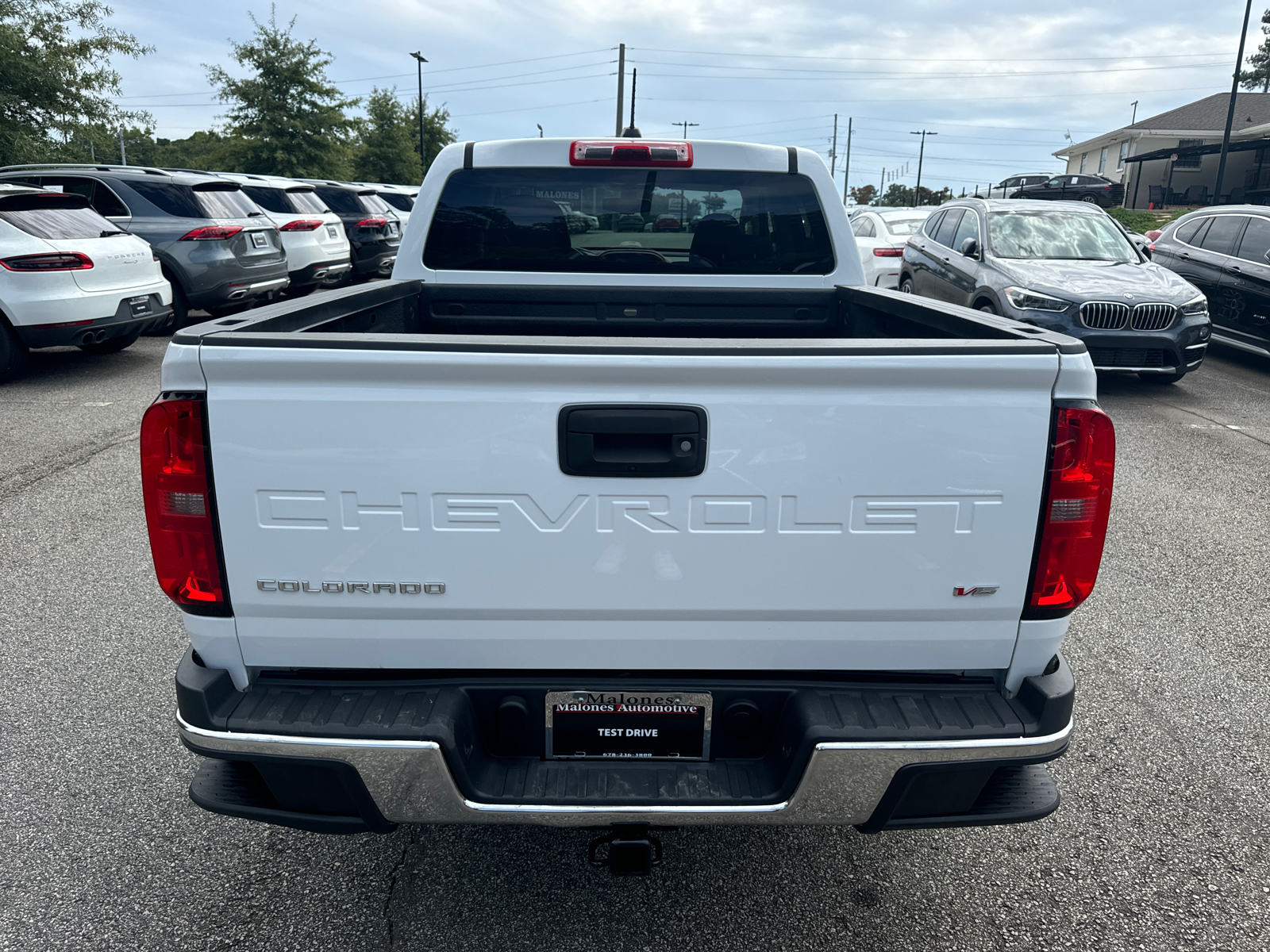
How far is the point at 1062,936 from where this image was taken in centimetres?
238

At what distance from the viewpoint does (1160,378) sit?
10.2 metres

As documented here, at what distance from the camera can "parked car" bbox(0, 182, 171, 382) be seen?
824 centimetres

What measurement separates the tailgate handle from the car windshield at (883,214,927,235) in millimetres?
14022

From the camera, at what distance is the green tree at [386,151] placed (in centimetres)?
4362

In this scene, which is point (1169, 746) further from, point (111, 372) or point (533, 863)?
point (111, 372)

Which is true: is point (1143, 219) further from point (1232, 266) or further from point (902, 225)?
point (1232, 266)

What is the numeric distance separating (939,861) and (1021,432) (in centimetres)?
148

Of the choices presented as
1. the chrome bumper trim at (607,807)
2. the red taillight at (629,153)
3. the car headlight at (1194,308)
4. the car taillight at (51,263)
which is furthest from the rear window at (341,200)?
the chrome bumper trim at (607,807)

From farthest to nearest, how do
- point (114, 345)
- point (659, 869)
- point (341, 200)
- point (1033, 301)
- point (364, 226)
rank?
point (341, 200)
point (364, 226)
point (114, 345)
point (1033, 301)
point (659, 869)

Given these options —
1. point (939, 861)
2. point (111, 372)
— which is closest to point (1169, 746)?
point (939, 861)

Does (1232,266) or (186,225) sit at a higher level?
(186,225)

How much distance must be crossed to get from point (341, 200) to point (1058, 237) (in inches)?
477

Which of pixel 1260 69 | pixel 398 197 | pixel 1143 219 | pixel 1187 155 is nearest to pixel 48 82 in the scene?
pixel 398 197

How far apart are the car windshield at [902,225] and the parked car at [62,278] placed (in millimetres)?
11024
